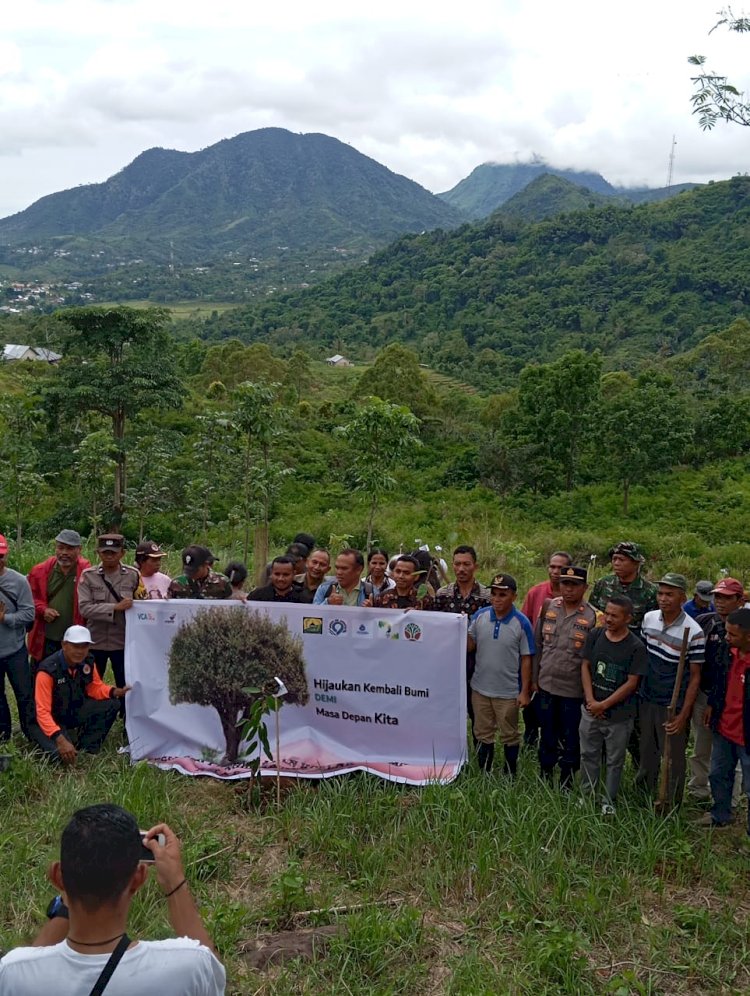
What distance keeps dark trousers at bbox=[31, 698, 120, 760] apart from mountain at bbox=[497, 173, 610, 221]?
582 feet

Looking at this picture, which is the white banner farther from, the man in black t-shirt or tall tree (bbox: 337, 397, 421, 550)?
tall tree (bbox: 337, 397, 421, 550)

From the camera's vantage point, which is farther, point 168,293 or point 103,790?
point 168,293

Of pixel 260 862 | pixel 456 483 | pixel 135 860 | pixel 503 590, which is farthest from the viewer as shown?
pixel 456 483

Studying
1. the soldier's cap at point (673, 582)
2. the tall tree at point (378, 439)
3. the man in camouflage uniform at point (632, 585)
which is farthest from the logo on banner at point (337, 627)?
the tall tree at point (378, 439)

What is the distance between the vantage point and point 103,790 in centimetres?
496

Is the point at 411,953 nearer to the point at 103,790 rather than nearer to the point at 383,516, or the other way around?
the point at 103,790

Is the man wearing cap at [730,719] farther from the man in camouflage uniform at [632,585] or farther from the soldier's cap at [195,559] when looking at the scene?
the soldier's cap at [195,559]

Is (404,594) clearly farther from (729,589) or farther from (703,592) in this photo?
(703,592)

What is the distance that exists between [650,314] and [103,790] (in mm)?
78524

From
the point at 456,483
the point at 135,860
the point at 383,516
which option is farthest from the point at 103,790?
the point at 456,483

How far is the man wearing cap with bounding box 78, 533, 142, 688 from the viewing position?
572 centimetres

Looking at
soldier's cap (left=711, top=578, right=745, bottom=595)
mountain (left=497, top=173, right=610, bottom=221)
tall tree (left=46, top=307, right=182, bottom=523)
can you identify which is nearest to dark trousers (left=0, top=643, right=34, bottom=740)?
soldier's cap (left=711, top=578, right=745, bottom=595)

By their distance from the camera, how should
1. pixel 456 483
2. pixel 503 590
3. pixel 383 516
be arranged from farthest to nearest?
pixel 456 483 < pixel 383 516 < pixel 503 590

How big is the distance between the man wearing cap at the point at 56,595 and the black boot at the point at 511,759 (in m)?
3.15
